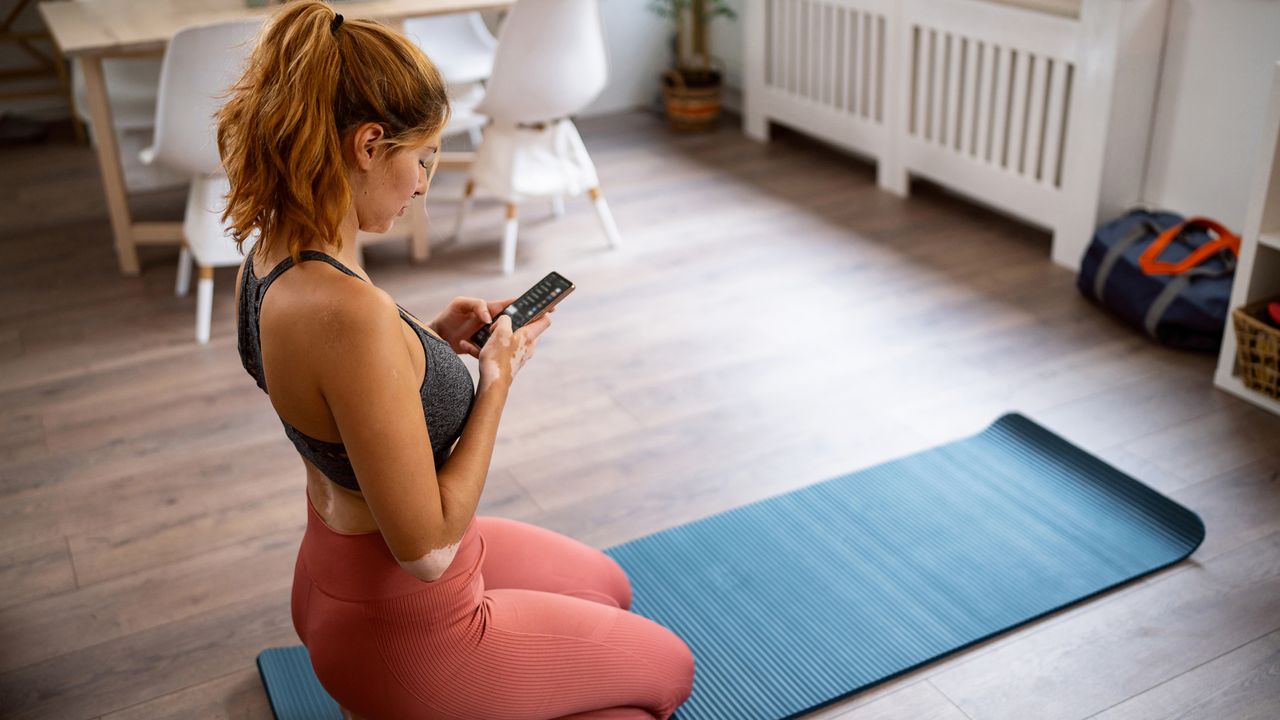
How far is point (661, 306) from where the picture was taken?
3238mm

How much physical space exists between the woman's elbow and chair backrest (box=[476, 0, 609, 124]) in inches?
86.2

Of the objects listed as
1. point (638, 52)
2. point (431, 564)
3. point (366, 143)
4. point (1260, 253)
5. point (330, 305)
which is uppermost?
point (366, 143)

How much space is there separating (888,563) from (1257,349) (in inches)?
40.6

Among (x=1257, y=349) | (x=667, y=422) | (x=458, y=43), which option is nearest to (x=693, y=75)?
(x=458, y=43)

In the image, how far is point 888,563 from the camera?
6.95ft

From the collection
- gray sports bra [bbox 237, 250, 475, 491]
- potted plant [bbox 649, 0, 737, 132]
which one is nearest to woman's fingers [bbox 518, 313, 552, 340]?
gray sports bra [bbox 237, 250, 475, 491]

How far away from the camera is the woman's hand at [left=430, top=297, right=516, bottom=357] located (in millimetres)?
1584

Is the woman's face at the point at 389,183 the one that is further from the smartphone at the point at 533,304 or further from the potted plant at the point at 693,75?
the potted plant at the point at 693,75

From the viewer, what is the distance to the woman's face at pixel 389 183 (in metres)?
1.22

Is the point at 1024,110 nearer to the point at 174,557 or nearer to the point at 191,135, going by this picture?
the point at 191,135

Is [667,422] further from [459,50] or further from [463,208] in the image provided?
[459,50]

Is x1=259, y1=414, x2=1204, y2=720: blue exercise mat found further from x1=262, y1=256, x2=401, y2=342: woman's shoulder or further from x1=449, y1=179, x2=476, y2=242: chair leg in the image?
x1=449, y1=179, x2=476, y2=242: chair leg

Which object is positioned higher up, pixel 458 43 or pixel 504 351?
pixel 504 351

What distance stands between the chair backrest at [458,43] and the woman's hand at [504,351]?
A: 8.88 feet
